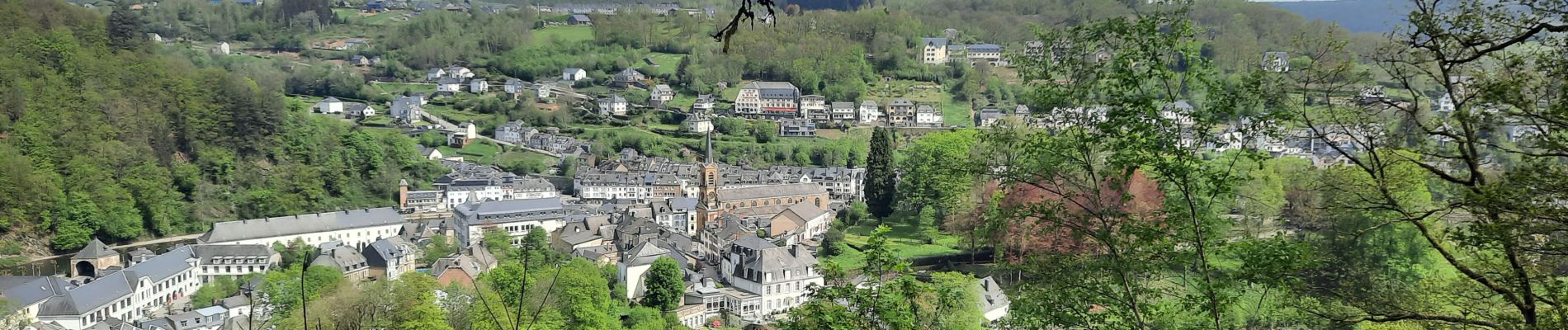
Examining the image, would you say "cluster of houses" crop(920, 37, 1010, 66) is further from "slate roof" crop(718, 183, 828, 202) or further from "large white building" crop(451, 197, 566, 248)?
"large white building" crop(451, 197, 566, 248)

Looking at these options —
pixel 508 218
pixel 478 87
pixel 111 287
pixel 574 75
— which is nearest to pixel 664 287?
pixel 111 287

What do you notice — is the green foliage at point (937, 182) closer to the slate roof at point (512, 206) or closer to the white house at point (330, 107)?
the slate roof at point (512, 206)

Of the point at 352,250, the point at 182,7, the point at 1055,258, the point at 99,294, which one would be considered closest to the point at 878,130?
the point at 352,250

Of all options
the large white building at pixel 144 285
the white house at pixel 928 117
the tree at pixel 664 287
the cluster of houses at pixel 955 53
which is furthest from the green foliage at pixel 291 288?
the cluster of houses at pixel 955 53

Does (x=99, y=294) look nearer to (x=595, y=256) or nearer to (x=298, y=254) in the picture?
(x=298, y=254)

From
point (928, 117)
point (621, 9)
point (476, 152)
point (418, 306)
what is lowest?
point (418, 306)

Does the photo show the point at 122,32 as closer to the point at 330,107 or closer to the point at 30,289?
the point at 330,107
